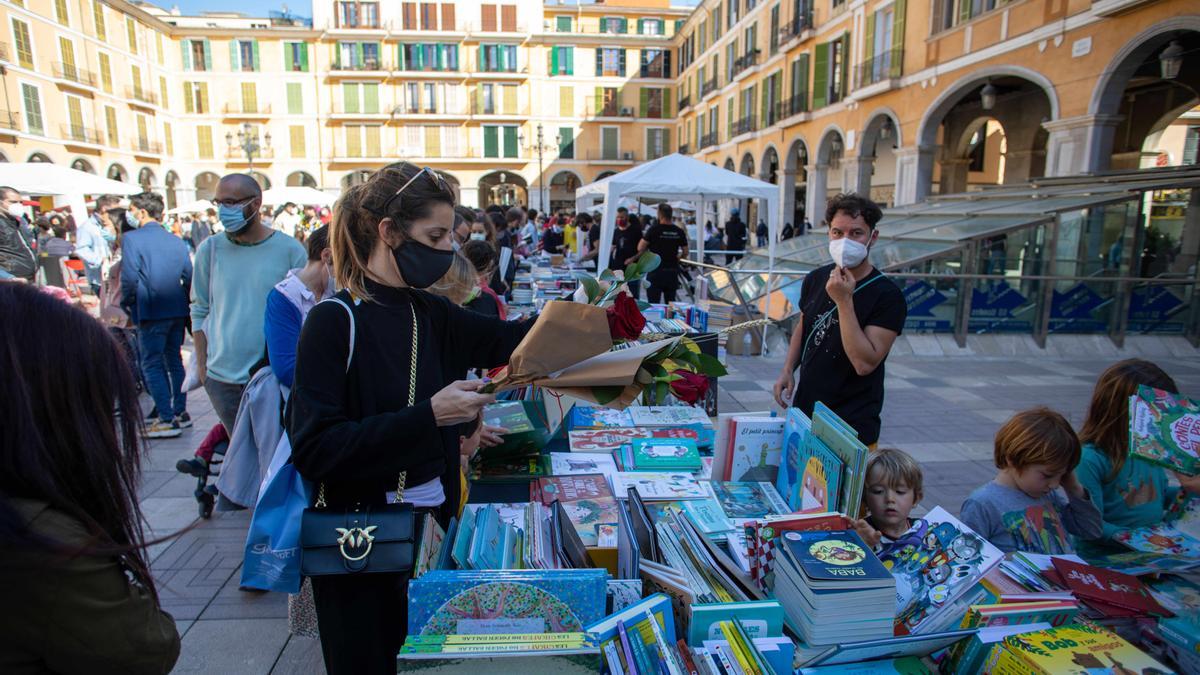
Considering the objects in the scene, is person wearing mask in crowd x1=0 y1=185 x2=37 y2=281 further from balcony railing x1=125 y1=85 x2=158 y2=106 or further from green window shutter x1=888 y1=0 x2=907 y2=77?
balcony railing x1=125 y1=85 x2=158 y2=106

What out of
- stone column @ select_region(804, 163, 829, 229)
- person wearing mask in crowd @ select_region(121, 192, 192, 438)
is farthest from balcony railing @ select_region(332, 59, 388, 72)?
person wearing mask in crowd @ select_region(121, 192, 192, 438)

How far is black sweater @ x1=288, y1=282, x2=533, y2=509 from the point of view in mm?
1423

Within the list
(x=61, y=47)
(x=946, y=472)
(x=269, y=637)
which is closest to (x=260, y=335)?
(x=269, y=637)

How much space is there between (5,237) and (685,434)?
496 centimetres

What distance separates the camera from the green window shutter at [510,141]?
41.0 meters

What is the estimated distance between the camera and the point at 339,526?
147 centimetres

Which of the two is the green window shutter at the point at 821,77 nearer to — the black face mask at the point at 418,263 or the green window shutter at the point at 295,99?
the black face mask at the point at 418,263

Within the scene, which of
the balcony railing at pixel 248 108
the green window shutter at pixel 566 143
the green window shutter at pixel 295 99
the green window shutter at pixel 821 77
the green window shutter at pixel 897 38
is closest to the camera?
the green window shutter at pixel 897 38

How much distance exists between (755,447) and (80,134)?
38134 mm

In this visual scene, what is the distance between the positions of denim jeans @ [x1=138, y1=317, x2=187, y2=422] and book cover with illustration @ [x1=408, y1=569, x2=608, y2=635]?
431 centimetres

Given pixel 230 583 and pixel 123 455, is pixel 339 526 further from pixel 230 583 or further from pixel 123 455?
pixel 230 583

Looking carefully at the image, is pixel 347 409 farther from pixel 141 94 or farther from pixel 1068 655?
pixel 141 94

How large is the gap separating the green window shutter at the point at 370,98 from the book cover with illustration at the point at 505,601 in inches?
1691

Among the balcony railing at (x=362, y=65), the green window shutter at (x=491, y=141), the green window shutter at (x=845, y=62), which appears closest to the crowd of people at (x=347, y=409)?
the green window shutter at (x=845, y=62)
